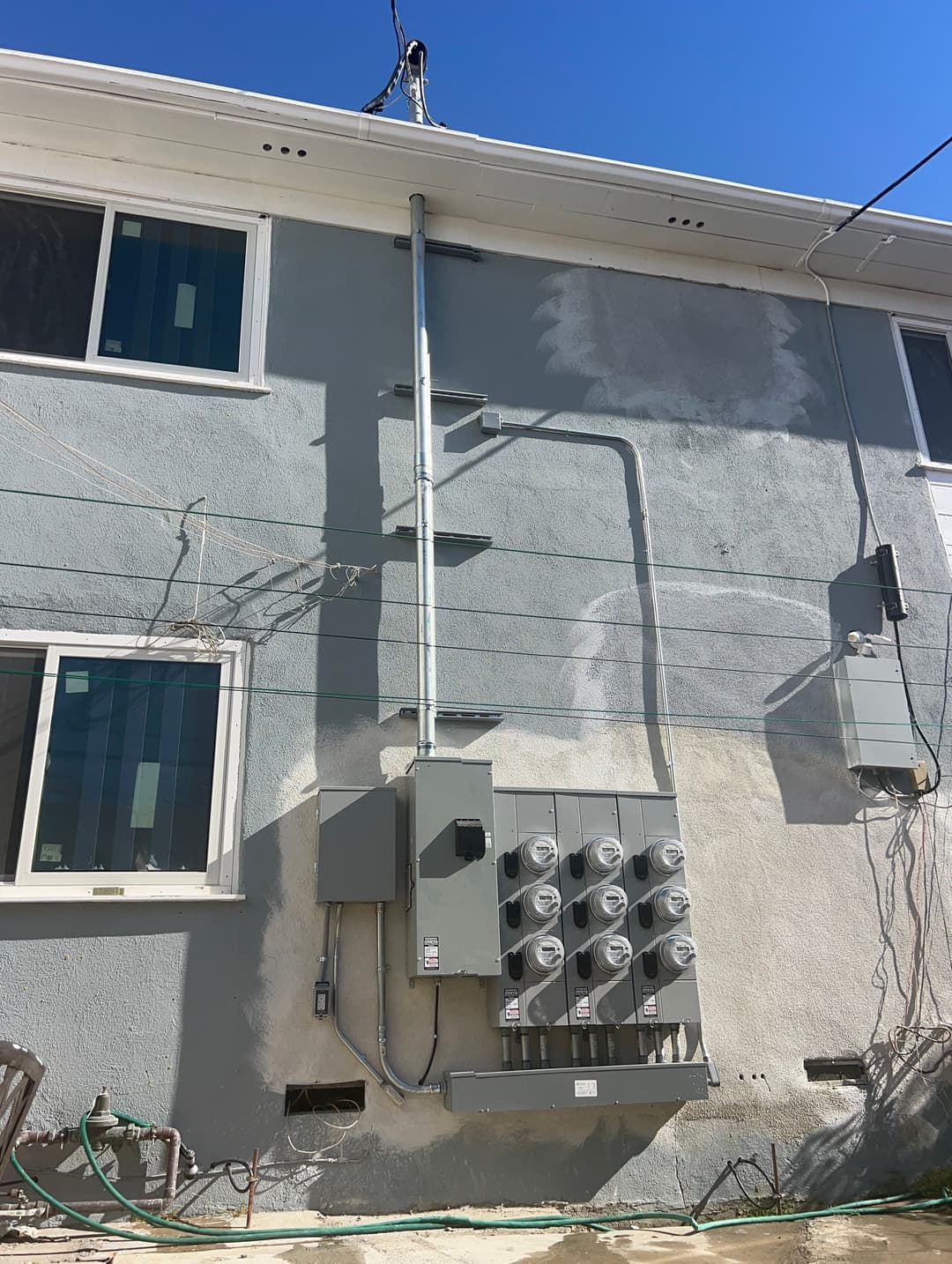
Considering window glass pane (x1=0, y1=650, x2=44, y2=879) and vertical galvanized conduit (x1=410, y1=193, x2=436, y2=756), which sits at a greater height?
vertical galvanized conduit (x1=410, y1=193, x2=436, y2=756)

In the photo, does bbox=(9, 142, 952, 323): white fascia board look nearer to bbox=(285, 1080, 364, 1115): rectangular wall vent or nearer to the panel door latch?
the panel door latch

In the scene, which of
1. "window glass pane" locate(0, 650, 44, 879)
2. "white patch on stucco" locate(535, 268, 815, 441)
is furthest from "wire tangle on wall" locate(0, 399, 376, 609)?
"white patch on stucco" locate(535, 268, 815, 441)

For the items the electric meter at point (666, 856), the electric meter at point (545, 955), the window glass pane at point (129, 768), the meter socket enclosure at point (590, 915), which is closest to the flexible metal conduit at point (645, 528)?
the electric meter at point (666, 856)

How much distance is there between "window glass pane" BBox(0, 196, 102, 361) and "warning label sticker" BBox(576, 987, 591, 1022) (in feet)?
15.4

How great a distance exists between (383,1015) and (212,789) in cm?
146

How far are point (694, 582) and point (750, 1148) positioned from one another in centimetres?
331

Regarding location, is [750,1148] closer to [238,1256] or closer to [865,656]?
[238,1256]

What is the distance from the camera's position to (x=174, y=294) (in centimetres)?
612

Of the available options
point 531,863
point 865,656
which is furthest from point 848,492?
point 531,863

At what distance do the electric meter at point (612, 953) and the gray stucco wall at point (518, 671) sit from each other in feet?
2.15

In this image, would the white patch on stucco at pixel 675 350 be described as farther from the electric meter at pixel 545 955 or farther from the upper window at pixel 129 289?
the electric meter at pixel 545 955

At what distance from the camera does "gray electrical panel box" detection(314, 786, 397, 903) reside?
15.9 feet

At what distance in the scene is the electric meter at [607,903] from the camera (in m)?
5.02

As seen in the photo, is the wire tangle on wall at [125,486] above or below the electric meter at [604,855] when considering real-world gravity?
above
